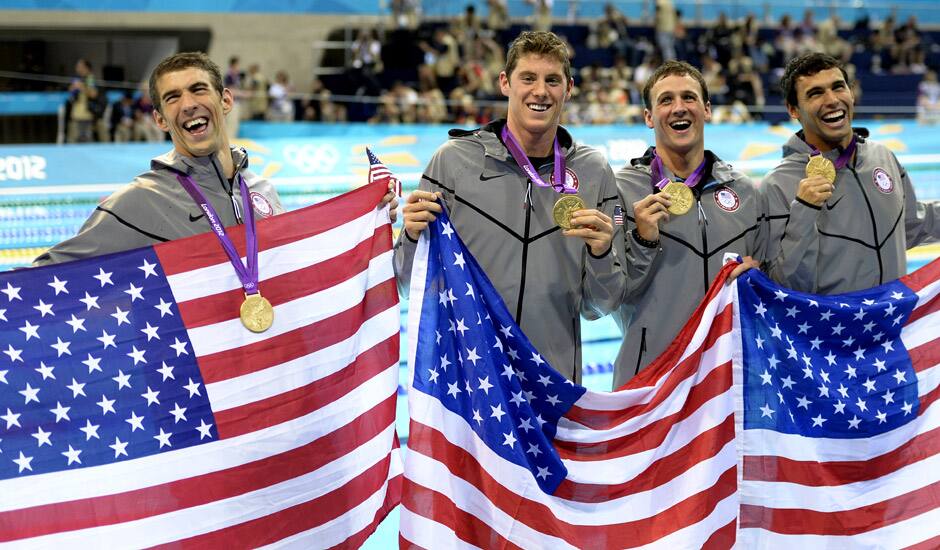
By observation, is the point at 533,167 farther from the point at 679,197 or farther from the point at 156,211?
the point at 156,211

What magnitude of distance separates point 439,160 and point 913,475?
1.90 m

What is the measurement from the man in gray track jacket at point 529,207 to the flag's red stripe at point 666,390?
0.61 feet

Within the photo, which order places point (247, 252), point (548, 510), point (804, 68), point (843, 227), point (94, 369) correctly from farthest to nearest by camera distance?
point (804, 68) < point (843, 227) < point (548, 510) < point (247, 252) < point (94, 369)

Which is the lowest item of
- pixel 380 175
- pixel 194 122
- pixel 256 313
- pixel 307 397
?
pixel 307 397

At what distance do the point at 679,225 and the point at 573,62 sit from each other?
15.9 meters

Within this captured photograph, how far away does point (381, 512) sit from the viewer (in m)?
3.19

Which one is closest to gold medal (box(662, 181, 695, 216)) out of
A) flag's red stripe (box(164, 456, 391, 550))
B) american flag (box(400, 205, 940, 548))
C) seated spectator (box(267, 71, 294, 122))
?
american flag (box(400, 205, 940, 548))

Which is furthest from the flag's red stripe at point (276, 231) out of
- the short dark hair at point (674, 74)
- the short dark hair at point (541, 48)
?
the short dark hair at point (674, 74)

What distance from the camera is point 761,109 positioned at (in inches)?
639

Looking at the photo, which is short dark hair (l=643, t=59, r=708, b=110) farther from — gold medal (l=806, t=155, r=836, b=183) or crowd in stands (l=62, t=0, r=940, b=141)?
crowd in stands (l=62, t=0, r=940, b=141)

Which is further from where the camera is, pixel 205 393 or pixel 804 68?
pixel 804 68

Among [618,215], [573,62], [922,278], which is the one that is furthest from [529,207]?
[573,62]

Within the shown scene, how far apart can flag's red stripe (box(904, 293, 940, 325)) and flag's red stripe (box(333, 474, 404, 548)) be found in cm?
180

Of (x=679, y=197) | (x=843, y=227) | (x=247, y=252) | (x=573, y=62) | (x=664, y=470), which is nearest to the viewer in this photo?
(x=247, y=252)
